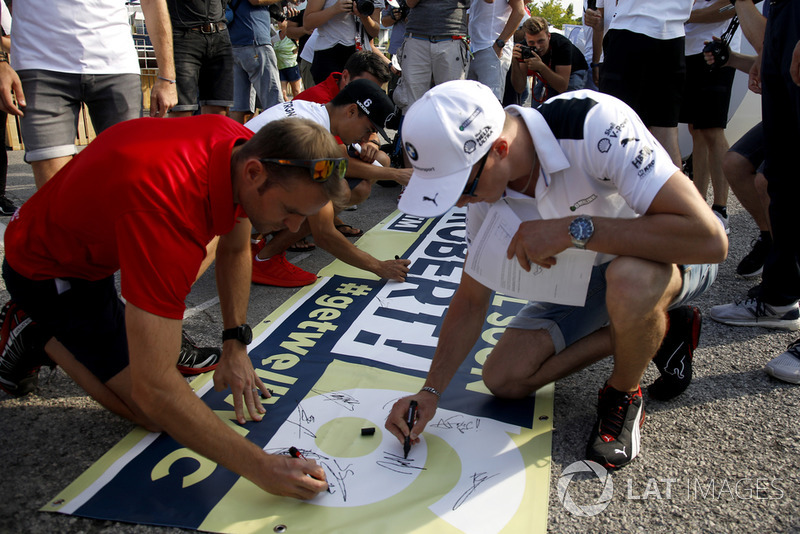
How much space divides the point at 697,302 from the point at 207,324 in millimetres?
2422

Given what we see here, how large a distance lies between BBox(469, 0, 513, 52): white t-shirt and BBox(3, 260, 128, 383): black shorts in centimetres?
406

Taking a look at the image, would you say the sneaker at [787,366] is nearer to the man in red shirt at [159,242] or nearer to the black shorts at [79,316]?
the man in red shirt at [159,242]

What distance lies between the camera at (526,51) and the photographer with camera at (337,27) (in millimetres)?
1526

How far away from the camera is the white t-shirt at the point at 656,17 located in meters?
3.32

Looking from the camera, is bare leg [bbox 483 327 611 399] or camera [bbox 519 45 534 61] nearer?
bare leg [bbox 483 327 611 399]

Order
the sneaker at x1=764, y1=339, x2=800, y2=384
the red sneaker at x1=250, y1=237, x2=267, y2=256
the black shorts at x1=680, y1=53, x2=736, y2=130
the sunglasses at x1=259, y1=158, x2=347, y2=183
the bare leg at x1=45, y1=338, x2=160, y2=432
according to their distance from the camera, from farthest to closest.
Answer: the black shorts at x1=680, y1=53, x2=736, y2=130 → the red sneaker at x1=250, y1=237, x2=267, y2=256 → the sneaker at x1=764, y1=339, x2=800, y2=384 → the bare leg at x1=45, y1=338, x2=160, y2=432 → the sunglasses at x1=259, y1=158, x2=347, y2=183

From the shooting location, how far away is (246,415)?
1911 millimetres

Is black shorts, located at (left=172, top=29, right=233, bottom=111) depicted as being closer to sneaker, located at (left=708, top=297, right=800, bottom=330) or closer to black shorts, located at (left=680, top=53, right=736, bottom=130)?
black shorts, located at (left=680, top=53, right=736, bottom=130)

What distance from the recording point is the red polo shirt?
130 cm

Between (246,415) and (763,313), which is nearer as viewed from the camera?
(246,415)

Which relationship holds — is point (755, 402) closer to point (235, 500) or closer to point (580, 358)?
point (580, 358)

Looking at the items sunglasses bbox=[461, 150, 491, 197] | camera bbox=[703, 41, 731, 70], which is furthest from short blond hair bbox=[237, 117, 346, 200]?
camera bbox=[703, 41, 731, 70]

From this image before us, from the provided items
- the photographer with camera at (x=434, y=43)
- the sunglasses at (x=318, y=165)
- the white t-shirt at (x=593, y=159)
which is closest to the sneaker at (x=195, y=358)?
the sunglasses at (x=318, y=165)

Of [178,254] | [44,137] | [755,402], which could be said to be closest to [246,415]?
[178,254]
